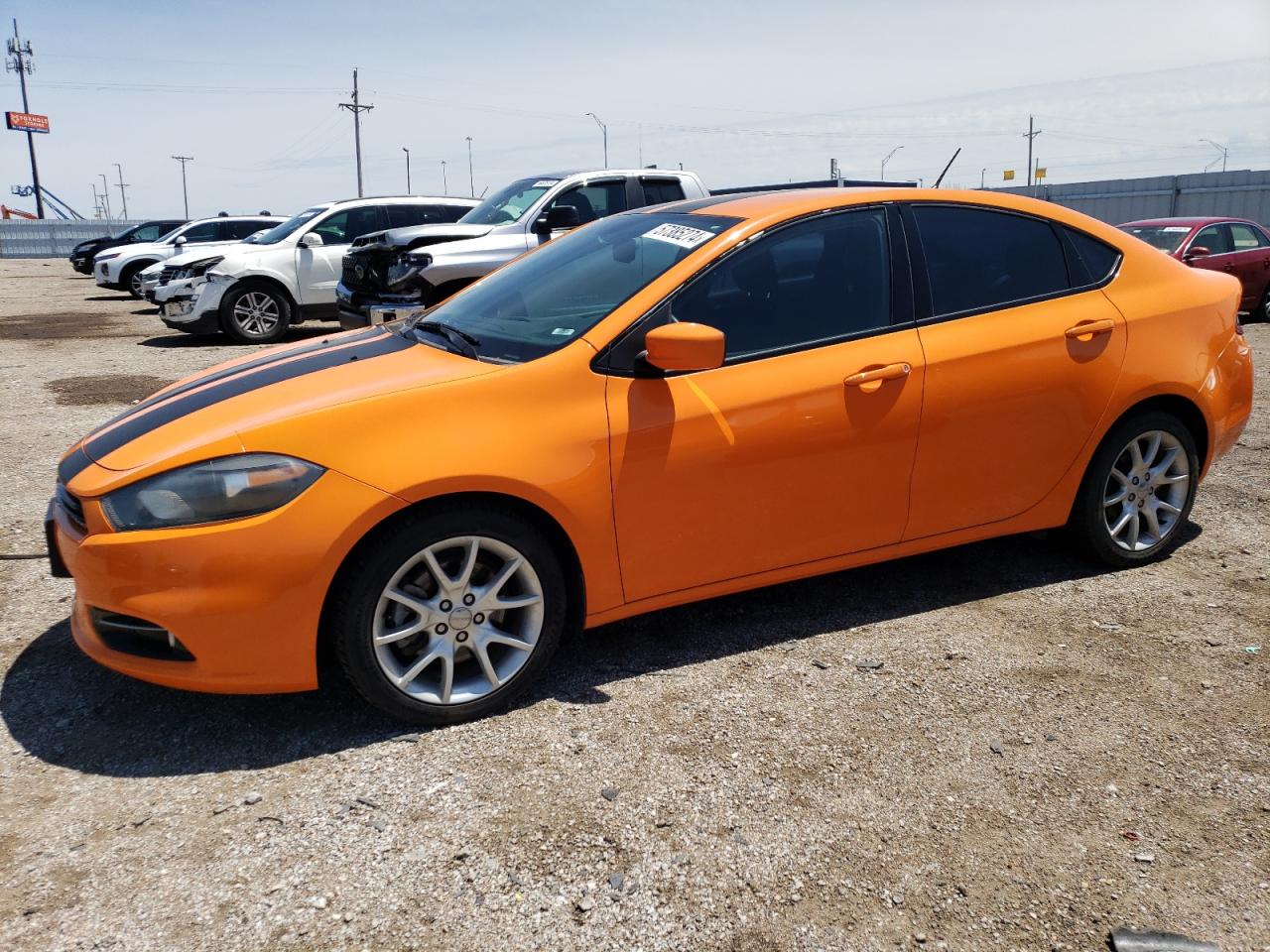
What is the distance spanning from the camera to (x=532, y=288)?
4016 millimetres

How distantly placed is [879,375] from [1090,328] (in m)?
1.07

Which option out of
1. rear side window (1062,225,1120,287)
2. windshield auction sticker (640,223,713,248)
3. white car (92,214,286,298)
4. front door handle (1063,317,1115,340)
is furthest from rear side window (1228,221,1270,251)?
white car (92,214,286,298)

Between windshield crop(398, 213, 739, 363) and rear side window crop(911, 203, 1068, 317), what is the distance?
0.84 meters

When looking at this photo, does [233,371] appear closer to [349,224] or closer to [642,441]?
[642,441]

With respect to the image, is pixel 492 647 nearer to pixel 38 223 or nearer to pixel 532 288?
pixel 532 288

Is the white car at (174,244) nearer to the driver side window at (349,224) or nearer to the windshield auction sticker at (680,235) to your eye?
the driver side window at (349,224)

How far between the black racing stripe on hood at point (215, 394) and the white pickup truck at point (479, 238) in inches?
235

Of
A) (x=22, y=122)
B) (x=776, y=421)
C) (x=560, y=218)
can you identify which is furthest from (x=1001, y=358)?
(x=22, y=122)

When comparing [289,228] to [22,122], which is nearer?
[289,228]

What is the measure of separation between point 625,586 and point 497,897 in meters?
1.20

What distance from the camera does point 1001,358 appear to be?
393 centimetres

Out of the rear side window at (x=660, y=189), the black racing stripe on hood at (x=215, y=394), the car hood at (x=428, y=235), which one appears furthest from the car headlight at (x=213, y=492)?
the rear side window at (x=660, y=189)

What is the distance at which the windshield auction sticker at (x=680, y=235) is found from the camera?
12.1 ft

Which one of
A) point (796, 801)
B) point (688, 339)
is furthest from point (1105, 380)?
point (796, 801)
